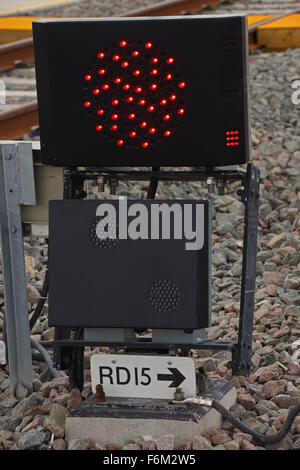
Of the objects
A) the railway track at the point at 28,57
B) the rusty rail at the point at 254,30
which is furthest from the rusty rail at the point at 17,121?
the rusty rail at the point at 254,30

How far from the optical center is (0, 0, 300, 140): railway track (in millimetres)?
9539

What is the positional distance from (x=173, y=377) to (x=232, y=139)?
3.02 ft

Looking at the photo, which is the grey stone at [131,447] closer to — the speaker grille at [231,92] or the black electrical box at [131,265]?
the black electrical box at [131,265]

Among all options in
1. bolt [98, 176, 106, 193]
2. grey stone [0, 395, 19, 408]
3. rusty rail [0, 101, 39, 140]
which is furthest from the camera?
rusty rail [0, 101, 39, 140]

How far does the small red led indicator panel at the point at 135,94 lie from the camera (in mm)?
4352

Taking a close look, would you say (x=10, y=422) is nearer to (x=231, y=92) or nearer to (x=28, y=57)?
(x=231, y=92)

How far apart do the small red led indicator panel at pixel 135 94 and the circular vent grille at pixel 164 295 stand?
0.52 meters

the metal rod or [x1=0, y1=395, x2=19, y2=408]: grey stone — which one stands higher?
the metal rod

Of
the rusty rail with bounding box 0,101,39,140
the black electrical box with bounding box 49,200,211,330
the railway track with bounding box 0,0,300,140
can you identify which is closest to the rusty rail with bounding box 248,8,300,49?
the railway track with bounding box 0,0,300,140

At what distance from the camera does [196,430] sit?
4324mm

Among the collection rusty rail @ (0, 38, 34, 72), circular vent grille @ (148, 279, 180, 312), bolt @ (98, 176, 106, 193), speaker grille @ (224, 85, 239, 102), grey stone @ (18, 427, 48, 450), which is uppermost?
rusty rail @ (0, 38, 34, 72)

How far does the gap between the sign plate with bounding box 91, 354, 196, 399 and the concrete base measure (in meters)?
0.04

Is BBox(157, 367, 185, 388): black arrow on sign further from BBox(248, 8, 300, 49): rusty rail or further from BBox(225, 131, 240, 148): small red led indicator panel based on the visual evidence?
BBox(248, 8, 300, 49): rusty rail

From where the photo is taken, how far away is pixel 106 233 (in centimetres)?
444
